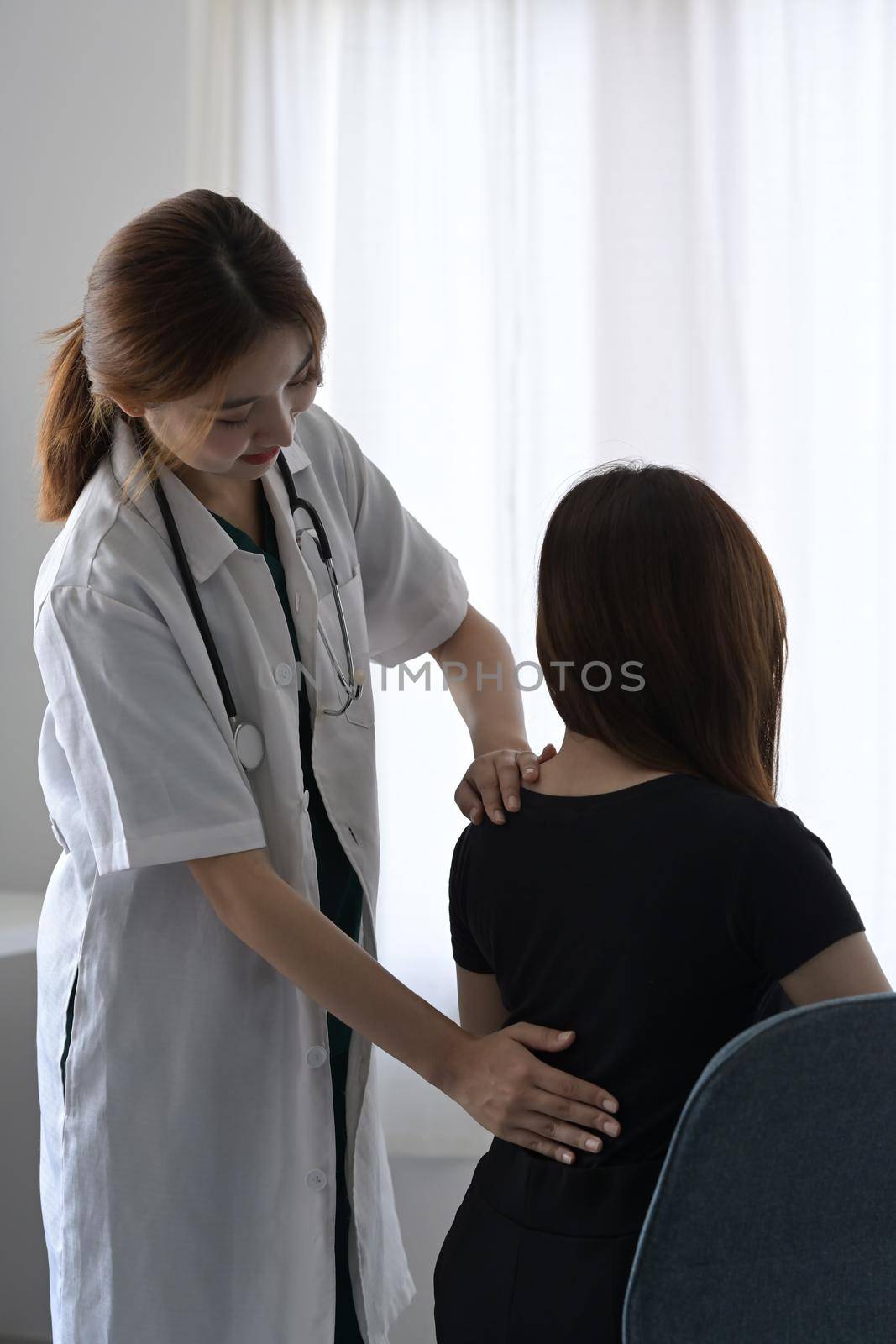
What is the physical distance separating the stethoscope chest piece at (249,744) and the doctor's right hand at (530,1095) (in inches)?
13.9

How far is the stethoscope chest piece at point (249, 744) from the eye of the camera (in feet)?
3.62

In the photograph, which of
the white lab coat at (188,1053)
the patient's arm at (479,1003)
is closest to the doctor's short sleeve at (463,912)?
the patient's arm at (479,1003)

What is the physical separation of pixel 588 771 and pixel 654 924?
145 mm

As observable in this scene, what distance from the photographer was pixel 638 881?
84cm

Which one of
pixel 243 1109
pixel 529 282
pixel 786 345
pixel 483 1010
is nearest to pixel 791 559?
pixel 786 345

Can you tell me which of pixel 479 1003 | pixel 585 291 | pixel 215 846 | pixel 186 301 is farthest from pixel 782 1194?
pixel 585 291

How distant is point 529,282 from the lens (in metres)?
2.06

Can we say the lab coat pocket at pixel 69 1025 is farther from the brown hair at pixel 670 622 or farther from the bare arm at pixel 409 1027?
the brown hair at pixel 670 622

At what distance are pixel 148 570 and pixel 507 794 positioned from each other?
0.40 m

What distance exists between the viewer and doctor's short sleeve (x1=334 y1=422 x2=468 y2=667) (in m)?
1.42

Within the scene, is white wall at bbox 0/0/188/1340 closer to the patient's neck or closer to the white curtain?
the white curtain

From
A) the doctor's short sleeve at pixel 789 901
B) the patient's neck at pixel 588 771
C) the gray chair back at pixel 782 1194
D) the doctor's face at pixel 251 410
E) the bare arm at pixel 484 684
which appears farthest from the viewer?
the bare arm at pixel 484 684

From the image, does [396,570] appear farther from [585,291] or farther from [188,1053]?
[585,291]

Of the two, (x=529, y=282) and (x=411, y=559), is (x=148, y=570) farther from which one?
(x=529, y=282)
